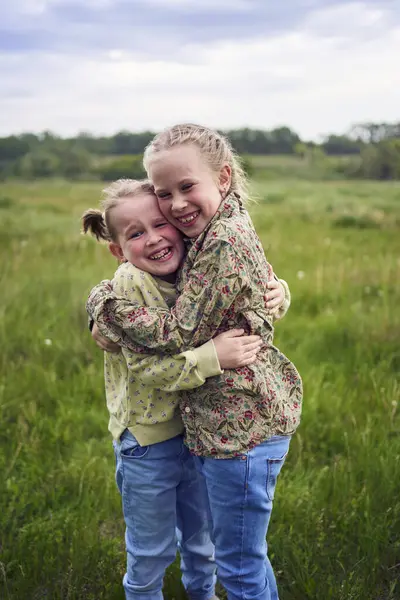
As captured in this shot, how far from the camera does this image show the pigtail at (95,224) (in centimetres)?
251

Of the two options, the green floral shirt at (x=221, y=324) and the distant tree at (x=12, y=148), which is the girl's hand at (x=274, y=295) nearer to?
the green floral shirt at (x=221, y=324)

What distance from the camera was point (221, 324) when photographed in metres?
2.23

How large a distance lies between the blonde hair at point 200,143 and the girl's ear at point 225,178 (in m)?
0.02

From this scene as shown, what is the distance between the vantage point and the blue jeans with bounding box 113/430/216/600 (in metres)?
2.37

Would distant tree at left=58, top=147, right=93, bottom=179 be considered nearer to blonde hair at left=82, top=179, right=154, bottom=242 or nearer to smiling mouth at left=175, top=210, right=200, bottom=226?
blonde hair at left=82, top=179, right=154, bottom=242

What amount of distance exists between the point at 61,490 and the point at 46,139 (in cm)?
1488

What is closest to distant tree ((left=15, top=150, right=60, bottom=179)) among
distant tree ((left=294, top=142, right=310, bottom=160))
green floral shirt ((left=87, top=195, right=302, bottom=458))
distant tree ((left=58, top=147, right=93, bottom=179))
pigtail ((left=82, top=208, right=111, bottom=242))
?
distant tree ((left=58, top=147, right=93, bottom=179))

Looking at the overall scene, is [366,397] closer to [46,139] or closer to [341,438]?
[341,438]

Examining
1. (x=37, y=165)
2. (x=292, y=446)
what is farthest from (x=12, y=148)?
(x=292, y=446)

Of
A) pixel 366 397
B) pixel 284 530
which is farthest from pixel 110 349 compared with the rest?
pixel 366 397

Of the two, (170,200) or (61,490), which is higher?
(170,200)

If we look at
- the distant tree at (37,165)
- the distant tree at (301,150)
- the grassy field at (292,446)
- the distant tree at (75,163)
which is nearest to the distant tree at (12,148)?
the distant tree at (37,165)

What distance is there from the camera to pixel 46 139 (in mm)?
17047

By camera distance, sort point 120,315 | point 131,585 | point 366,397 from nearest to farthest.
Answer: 1. point 120,315
2. point 131,585
3. point 366,397
